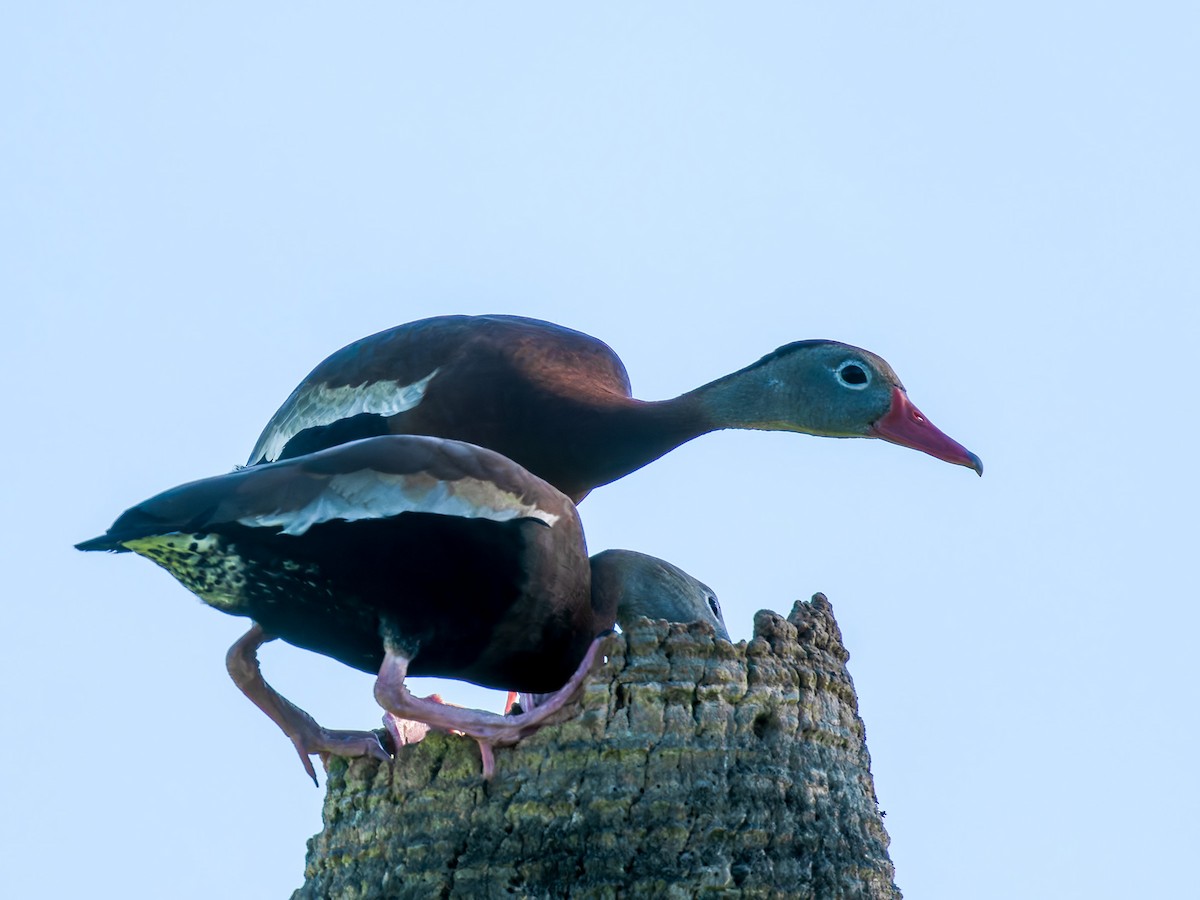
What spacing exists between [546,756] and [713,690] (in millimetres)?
597

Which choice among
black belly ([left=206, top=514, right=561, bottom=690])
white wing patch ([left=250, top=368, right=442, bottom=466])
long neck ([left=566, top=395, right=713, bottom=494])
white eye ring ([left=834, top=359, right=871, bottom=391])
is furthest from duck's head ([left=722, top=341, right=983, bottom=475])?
black belly ([left=206, top=514, right=561, bottom=690])

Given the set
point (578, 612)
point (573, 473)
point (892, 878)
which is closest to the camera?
point (892, 878)

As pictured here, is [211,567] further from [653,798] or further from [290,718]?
[653,798]

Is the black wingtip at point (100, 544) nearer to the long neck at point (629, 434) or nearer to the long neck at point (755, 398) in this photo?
the long neck at point (629, 434)

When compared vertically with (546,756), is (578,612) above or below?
above

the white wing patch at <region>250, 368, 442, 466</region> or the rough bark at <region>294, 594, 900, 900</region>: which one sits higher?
the white wing patch at <region>250, 368, 442, 466</region>

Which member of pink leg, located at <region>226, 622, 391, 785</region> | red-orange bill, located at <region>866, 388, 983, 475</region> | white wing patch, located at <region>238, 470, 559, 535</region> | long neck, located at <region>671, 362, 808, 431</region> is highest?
long neck, located at <region>671, 362, 808, 431</region>

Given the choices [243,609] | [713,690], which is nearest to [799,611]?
[713,690]

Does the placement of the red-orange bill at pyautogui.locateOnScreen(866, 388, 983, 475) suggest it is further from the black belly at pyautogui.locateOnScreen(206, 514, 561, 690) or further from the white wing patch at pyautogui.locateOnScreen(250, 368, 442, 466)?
the black belly at pyautogui.locateOnScreen(206, 514, 561, 690)

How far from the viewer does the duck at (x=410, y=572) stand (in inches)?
255

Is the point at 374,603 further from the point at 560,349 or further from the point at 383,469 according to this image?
the point at 560,349

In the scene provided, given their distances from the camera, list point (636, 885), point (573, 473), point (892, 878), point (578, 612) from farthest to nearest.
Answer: point (573, 473) < point (578, 612) < point (892, 878) < point (636, 885)

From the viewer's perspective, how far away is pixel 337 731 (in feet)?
22.4

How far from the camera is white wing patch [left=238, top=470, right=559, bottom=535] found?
6.50 metres
